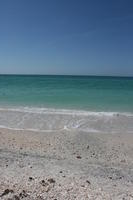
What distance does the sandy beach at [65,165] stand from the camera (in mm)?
4832

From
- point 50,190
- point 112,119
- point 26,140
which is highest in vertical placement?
point 112,119

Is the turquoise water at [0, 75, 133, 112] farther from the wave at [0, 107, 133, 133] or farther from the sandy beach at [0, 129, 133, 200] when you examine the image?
the sandy beach at [0, 129, 133, 200]

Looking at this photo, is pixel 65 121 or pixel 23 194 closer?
pixel 23 194

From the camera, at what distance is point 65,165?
21.5ft

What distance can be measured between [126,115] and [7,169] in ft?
33.3

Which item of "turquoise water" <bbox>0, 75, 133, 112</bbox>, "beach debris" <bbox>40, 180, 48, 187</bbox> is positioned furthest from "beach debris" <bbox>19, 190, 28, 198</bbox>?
"turquoise water" <bbox>0, 75, 133, 112</bbox>

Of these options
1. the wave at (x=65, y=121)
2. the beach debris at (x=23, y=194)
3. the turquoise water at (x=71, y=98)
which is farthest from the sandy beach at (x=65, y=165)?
the turquoise water at (x=71, y=98)

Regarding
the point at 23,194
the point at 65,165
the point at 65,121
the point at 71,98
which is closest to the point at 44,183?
the point at 23,194

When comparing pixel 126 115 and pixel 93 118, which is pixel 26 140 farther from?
pixel 126 115

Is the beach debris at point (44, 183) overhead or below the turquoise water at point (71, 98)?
below

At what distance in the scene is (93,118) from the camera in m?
13.5

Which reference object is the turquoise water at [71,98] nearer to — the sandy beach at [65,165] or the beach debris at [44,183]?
the sandy beach at [65,165]

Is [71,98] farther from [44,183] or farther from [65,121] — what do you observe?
[44,183]

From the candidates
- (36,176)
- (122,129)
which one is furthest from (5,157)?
(122,129)
